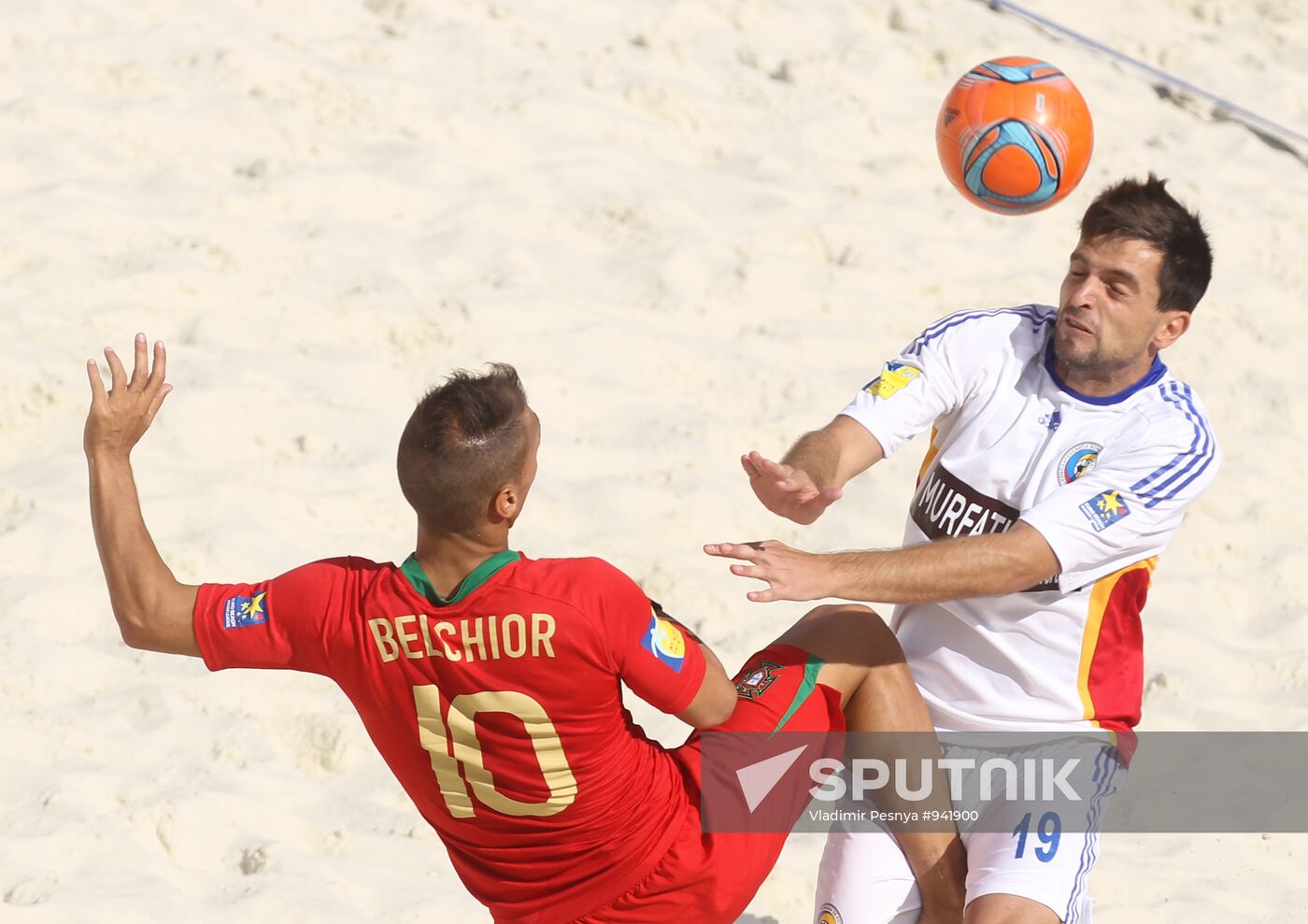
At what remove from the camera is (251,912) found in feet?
12.2

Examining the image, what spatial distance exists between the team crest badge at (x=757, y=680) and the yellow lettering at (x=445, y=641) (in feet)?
2.14

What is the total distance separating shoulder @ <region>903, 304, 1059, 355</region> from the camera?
3.61m

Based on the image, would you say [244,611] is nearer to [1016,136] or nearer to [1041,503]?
[1041,503]

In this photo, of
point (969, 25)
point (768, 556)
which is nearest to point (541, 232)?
point (969, 25)

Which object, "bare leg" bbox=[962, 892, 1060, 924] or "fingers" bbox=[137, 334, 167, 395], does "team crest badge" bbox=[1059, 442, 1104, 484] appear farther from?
"fingers" bbox=[137, 334, 167, 395]

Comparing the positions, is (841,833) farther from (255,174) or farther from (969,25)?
(969,25)

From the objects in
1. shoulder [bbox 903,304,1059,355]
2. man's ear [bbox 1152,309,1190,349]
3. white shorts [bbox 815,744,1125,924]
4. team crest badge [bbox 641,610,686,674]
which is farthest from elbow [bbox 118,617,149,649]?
man's ear [bbox 1152,309,1190,349]

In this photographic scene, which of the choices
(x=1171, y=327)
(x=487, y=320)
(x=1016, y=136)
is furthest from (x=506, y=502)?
(x=487, y=320)

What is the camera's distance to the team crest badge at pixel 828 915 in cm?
341

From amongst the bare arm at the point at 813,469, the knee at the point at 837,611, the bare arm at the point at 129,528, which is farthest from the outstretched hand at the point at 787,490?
the bare arm at the point at 129,528

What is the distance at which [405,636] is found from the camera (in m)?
2.71

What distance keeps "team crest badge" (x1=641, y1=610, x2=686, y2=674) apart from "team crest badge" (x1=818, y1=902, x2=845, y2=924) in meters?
0.95

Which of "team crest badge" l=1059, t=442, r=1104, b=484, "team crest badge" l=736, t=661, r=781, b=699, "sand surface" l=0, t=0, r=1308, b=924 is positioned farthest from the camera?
"sand surface" l=0, t=0, r=1308, b=924

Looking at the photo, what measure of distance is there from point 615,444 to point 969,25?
13.1ft
